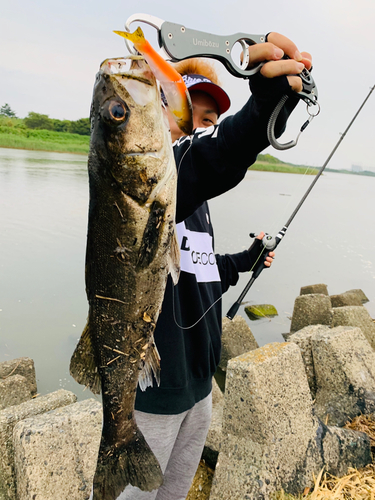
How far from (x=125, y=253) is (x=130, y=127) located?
1.44ft

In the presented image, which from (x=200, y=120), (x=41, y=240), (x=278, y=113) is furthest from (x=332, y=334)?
(x=41, y=240)

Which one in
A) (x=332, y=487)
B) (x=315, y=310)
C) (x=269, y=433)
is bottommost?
(x=315, y=310)

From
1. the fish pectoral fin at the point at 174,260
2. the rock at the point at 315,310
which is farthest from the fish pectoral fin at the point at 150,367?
the rock at the point at 315,310

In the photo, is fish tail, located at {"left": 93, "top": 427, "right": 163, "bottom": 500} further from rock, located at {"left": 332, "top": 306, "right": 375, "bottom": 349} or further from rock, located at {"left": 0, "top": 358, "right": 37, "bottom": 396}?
rock, located at {"left": 332, "top": 306, "right": 375, "bottom": 349}

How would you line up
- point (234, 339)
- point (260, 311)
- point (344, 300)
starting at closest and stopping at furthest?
point (234, 339)
point (260, 311)
point (344, 300)

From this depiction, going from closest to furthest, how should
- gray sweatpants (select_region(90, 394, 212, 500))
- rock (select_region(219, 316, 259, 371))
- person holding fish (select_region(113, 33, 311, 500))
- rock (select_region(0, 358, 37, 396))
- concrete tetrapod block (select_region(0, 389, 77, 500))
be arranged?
person holding fish (select_region(113, 33, 311, 500)) < gray sweatpants (select_region(90, 394, 212, 500)) < concrete tetrapod block (select_region(0, 389, 77, 500)) < rock (select_region(0, 358, 37, 396)) < rock (select_region(219, 316, 259, 371))

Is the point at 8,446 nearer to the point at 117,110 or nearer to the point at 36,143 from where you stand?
the point at 117,110

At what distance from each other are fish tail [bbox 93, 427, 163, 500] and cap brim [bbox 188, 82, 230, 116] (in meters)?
1.85

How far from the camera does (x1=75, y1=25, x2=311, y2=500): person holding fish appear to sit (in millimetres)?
1093

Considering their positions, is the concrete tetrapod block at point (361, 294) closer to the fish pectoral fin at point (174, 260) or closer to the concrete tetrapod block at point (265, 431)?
the concrete tetrapod block at point (265, 431)

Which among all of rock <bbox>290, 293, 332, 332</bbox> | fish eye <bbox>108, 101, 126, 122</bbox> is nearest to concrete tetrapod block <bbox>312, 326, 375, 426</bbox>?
rock <bbox>290, 293, 332, 332</bbox>

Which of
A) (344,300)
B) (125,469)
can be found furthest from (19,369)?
(344,300)

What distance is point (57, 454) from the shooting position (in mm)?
2188

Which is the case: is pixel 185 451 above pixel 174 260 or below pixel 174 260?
below
